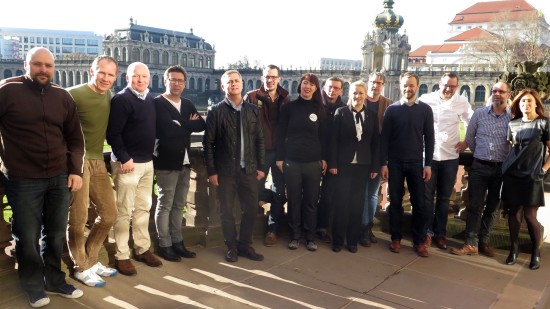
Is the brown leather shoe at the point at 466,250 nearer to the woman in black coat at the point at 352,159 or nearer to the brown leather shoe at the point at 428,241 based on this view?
the brown leather shoe at the point at 428,241

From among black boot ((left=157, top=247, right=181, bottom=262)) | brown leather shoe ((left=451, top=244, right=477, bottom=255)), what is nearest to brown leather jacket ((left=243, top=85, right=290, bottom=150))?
black boot ((left=157, top=247, right=181, bottom=262))

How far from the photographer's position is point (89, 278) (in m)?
3.79

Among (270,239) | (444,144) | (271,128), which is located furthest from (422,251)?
(271,128)

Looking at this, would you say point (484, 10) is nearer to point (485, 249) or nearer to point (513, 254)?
point (485, 249)

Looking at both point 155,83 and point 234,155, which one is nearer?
point 234,155

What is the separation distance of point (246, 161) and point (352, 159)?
1168 mm

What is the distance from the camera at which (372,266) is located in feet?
14.9

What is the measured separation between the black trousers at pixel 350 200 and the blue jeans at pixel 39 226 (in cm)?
271

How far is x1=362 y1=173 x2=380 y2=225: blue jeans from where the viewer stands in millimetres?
5151

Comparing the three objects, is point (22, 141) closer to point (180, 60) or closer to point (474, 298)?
point (474, 298)

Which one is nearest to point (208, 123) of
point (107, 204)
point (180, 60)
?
point (107, 204)

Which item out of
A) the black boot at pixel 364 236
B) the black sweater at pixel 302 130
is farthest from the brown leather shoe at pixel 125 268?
the black boot at pixel 364 236

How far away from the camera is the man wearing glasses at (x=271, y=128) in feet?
16.7

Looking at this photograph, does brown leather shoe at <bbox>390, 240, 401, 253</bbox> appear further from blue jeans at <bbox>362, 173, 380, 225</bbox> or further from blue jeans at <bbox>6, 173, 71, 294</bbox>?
blue jeans at <bbox>6, 173, 71, 294</bbox>
